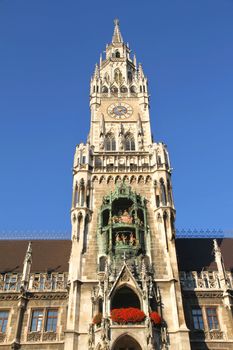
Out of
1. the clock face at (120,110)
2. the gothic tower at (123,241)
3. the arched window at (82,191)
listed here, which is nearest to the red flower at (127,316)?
the gothic tower at (123,241)

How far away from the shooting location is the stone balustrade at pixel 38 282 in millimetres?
26406

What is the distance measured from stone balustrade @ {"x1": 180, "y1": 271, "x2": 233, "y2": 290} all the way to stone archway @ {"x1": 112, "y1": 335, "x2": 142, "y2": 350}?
222 inches

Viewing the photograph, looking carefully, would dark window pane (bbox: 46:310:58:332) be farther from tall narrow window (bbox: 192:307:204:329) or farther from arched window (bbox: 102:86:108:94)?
arched window (bbox: 102:86:108:94)

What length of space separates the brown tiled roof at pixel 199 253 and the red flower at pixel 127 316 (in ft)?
22.6

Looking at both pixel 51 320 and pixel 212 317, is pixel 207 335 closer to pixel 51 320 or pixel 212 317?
pixel 212 317

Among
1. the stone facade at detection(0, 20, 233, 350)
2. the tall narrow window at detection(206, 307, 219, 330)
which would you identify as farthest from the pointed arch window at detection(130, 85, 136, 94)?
the tall narrow window at detection(206, 307, 219, 330)

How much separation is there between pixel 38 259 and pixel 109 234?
6.87m

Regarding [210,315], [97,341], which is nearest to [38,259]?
[97,341]

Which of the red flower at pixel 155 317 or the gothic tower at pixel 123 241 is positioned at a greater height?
the gothic tower at pixel 123 241

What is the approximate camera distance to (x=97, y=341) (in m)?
22.1

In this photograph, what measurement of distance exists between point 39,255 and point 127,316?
11.1 meters

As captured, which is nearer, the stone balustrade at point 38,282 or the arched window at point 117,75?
the stone balustrade at point 38,282

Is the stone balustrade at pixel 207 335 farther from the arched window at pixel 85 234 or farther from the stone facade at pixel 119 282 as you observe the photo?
the arched window at pixel 85 234

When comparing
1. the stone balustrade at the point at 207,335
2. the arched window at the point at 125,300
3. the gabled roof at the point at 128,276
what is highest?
the gabled roof at the point at 128,276
